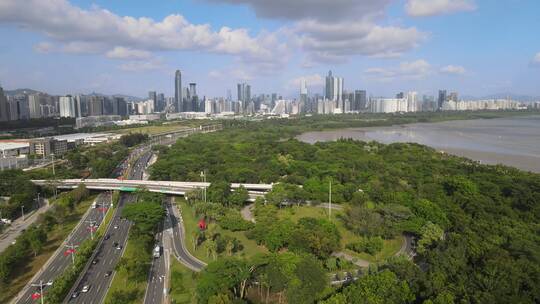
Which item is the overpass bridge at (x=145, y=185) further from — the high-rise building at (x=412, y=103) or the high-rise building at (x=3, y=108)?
the high-rise building at (x=412, y=103)

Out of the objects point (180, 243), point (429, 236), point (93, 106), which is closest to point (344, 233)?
point (429, 236)

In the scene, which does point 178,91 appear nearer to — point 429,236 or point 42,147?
point 42,147

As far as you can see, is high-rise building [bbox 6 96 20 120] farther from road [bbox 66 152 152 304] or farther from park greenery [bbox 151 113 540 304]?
road [bbox 66 152 152 304]

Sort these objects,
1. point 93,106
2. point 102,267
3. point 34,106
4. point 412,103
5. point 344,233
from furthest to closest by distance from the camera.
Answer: point 412,103
point 93,106
point 34,106
point 344,233
point 102,267

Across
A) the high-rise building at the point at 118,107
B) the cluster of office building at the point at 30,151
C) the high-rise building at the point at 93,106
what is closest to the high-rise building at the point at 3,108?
the cluster of office building at the point at 30,151

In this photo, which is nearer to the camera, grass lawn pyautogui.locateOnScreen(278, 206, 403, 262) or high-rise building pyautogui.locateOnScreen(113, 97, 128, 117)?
grass lawn pyautogui.locateOnScreen(278, 206, 403, 262)

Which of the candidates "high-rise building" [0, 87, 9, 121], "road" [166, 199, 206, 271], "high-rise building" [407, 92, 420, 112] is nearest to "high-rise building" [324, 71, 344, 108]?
"high-rise building" [407, 92, 420, 112]
